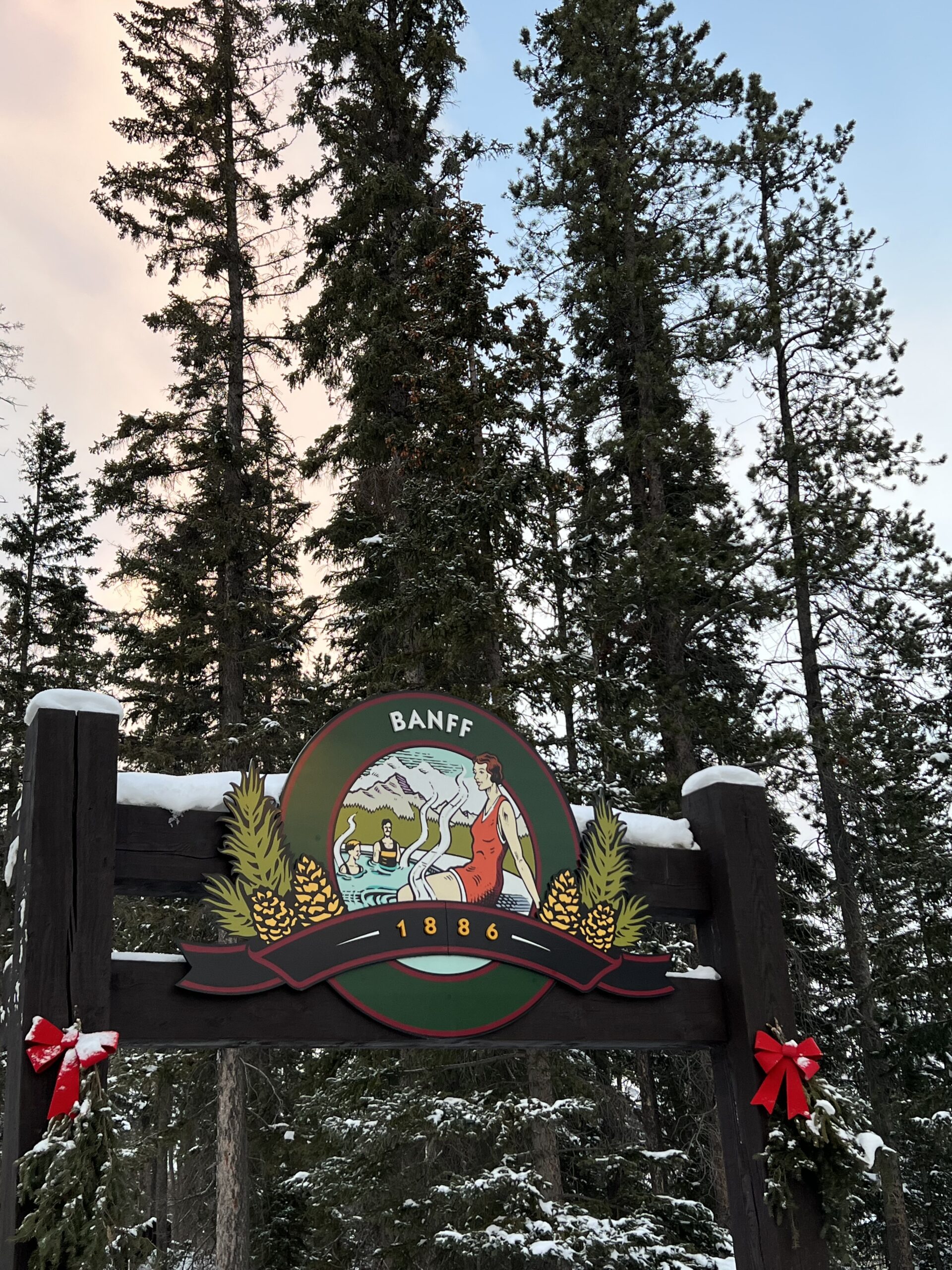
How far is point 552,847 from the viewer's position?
525 cm

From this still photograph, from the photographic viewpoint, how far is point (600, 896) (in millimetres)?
5211

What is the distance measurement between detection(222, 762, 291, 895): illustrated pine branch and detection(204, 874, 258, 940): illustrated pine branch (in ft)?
0.20

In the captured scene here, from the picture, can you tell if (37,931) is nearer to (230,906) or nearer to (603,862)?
(230,906)

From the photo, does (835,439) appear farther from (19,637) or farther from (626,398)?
(19,637)

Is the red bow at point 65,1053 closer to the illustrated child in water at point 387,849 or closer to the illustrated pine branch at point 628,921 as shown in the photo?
the illustrated child in water at point 387,849

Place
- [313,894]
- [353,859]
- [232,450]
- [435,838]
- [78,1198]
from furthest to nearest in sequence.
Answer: [232,450], [435,838], [353,859], [313,894], [78,1198]

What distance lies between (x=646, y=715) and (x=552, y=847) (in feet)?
25.3

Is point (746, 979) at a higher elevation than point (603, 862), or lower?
lower

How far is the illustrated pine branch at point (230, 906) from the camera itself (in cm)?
447

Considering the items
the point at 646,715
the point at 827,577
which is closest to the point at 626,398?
the point at 827,577

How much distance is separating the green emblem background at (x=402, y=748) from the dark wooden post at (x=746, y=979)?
2.64 ft

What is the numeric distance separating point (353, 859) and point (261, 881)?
1.35ft

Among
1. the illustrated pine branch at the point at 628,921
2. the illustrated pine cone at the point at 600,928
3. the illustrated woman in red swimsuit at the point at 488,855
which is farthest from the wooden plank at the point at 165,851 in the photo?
the illustrated pine branch at the point at 628,921

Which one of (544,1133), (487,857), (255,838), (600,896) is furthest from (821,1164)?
(544,1133)
